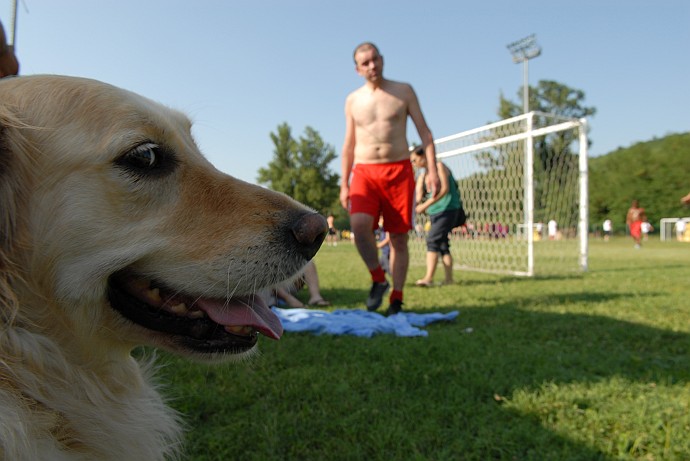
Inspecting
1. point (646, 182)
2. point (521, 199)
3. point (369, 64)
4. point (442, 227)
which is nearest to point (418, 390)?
point (369, 64)

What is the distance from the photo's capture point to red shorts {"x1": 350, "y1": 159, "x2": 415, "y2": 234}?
15.5ft

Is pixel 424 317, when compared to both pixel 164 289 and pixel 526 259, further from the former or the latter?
pixel 526 259

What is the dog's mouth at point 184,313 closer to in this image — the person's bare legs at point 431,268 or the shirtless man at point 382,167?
the shirtless man at point 382,167

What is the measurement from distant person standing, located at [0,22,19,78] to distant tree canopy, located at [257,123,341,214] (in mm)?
39714

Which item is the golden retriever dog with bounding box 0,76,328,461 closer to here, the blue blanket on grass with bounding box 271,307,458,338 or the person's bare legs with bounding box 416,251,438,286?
the blue blanket on grass with bounding box 271,307,458,338

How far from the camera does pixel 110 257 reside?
1.29 meters

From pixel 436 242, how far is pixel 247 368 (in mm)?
5058

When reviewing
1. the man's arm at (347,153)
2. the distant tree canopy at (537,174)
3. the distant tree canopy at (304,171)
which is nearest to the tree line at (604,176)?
the distant tree canopy at (304,171)

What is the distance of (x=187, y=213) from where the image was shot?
1402 millimetres

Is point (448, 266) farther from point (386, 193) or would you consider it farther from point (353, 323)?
point (353, 323)

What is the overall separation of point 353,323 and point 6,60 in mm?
2881

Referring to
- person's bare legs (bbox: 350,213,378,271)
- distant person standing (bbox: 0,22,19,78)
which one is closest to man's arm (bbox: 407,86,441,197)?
person's bare legs (bbox: 350,213,378,271)

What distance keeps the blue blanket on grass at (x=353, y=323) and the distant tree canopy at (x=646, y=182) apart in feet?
149

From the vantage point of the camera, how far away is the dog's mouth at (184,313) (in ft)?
4.46
